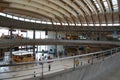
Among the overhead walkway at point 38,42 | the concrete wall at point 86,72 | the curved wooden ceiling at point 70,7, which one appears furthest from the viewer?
the curved wooden ceiling at point 70,7

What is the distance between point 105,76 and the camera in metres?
8.39

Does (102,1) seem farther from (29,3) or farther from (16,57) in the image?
(16,57)

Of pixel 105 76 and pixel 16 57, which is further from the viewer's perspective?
pixel 16 57

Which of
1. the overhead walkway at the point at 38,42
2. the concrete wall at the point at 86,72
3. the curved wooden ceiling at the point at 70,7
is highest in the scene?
the curved wooden ceiling at the point at 70,7

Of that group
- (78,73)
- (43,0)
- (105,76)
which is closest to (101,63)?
(105,76)

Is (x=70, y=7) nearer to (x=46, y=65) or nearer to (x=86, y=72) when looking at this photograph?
(x=46, y=65)

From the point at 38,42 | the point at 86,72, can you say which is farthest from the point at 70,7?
the point at 86,72

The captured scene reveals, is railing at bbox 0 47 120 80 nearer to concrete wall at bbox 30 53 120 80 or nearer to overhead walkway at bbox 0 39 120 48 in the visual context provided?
concrete wall at bbox 30 53 120 80

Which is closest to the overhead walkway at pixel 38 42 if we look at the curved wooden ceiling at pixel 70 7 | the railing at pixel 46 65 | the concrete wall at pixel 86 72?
the curved wooden ceiling at pixel 70 7

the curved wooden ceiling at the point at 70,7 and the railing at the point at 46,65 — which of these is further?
the curved wooden ceiling at the point at 70,7

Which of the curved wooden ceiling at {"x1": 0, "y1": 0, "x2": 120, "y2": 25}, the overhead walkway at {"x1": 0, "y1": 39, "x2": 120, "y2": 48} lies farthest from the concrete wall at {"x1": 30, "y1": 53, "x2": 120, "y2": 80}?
the curved wooden ceiling at {"x1": 0, "y1": 0, "x2": 120, "y2": 25}

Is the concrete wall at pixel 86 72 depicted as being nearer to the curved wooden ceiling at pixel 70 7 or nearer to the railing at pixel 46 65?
the railing at pixel 46 65

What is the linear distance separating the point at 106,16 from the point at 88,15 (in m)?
5.37

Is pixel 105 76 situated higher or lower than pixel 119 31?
lower
